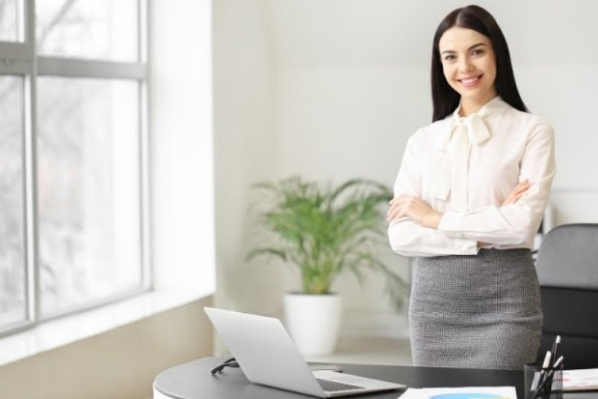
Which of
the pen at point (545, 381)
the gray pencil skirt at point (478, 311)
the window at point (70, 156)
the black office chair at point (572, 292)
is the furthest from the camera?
the window at point (70, 156)

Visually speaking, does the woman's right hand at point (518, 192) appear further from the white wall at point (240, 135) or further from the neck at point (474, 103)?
the white wall at point (240, 135)

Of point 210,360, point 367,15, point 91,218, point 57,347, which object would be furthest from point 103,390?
point 367,15

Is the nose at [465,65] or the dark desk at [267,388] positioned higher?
the nose at [465,65]

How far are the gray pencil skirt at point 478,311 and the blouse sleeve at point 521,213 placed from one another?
6 centimetres

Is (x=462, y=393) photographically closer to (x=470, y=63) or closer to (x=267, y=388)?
(x=267, y=388)

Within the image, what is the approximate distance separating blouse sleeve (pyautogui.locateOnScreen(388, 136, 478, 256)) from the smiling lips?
24 centimetres

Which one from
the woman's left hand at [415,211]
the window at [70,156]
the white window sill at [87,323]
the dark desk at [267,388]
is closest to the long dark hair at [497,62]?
the woman's left hand at [415,211]

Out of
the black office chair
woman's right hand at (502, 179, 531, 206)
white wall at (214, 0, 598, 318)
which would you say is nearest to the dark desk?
woman's right hand at (502, 179, 531, 206)

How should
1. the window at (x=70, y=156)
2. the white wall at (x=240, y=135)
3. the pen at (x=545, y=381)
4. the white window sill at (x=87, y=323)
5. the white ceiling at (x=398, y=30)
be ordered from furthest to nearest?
the white ceiling at (x=398, y=30)
the white wall at (x=240, y=135)
the window at (x=70, y=156)
the white window sill at (x=87, y=323)
the pen at (x=545, y=381)

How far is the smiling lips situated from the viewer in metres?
3.20

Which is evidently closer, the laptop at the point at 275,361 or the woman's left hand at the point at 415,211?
the laptop at the point at 275,361

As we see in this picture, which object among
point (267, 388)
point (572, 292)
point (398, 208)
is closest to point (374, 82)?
point (572, 292)

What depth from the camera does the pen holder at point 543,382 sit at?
8.01 feet

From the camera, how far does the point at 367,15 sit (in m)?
6.94
